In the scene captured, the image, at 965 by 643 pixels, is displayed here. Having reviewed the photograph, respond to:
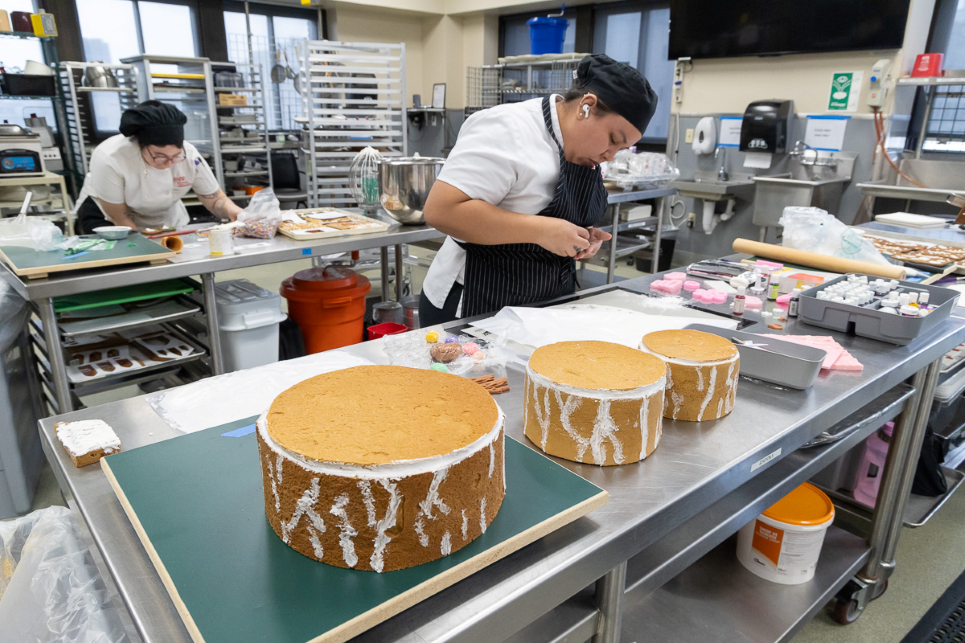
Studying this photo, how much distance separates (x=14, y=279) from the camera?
2035 mm

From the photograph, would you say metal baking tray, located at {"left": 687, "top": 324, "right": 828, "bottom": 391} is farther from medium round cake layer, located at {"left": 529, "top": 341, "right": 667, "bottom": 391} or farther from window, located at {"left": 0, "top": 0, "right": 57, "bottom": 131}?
window, located at {"left": 0, "top": 0, "right": 57, "bottom": 131}

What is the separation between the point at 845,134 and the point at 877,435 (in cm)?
301

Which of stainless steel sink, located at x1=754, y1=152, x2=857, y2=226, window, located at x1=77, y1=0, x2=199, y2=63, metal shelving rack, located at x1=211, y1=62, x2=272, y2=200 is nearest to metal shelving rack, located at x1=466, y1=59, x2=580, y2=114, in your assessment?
stainless steel sink, located at x1=754, y1=152, x2=857, y2=226

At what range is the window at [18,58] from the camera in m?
5.14

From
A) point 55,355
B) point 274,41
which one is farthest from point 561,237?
point 274,41

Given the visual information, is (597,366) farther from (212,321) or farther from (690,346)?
(212,321)

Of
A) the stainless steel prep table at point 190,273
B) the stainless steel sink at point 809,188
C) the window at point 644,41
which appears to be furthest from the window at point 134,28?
the stainless steel sink at point 809,188

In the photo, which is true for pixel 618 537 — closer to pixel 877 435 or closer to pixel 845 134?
pixel 877 435

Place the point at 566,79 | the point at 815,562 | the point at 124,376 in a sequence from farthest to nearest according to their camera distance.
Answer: the point at 566,79 → the point at 124,376 → the point at 815,562

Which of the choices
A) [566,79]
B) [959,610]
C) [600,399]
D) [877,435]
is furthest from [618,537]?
[566,79]

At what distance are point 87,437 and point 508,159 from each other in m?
1.06

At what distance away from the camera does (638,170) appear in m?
4.12

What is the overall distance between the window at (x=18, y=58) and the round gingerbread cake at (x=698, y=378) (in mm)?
6019

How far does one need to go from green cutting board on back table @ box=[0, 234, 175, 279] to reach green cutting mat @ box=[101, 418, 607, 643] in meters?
1.51
